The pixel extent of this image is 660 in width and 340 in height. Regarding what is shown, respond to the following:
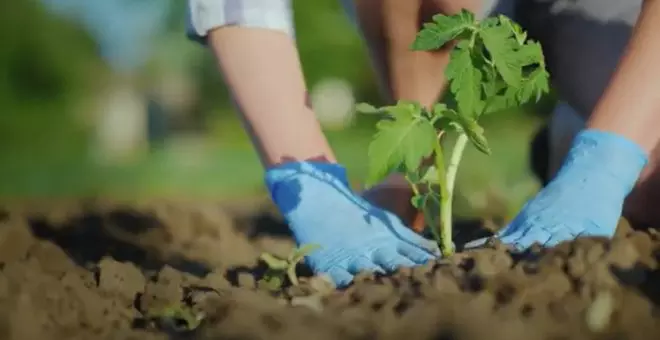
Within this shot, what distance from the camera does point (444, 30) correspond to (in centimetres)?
129

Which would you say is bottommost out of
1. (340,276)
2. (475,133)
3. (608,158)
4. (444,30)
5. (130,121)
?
(130,121)

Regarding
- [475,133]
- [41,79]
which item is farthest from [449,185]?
[41,79]

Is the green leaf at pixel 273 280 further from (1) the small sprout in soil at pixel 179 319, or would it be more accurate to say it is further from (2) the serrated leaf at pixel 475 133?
(2) the serrated leaf at pixel 475 133

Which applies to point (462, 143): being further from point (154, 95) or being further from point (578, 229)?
point (154, 95)

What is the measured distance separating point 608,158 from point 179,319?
66 centimetres

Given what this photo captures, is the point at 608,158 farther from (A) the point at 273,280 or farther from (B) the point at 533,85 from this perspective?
(A) the point at 273,280

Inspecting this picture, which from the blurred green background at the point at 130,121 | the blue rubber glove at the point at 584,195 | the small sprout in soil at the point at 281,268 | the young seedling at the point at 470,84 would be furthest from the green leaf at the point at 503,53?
the blurred green background at the point at 130,121

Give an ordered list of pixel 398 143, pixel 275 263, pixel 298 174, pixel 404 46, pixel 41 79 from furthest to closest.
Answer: pixel 41 79, pixel 404 46, pixel 298 174, pixel 275 263, pixel 398 143

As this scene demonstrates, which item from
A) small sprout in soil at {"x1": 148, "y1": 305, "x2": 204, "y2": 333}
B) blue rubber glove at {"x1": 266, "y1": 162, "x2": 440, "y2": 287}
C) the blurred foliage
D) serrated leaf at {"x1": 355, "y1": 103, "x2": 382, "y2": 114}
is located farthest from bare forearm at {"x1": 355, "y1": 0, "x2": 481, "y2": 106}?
the blurred foliage

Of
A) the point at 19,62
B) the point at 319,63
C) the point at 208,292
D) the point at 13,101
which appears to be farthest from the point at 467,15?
the point at 319,63

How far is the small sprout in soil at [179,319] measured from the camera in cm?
112

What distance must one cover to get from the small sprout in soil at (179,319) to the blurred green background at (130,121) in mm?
2573

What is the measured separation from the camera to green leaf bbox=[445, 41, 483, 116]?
4.14ft

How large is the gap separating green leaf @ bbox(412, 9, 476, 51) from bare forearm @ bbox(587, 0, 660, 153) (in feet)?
0.97
